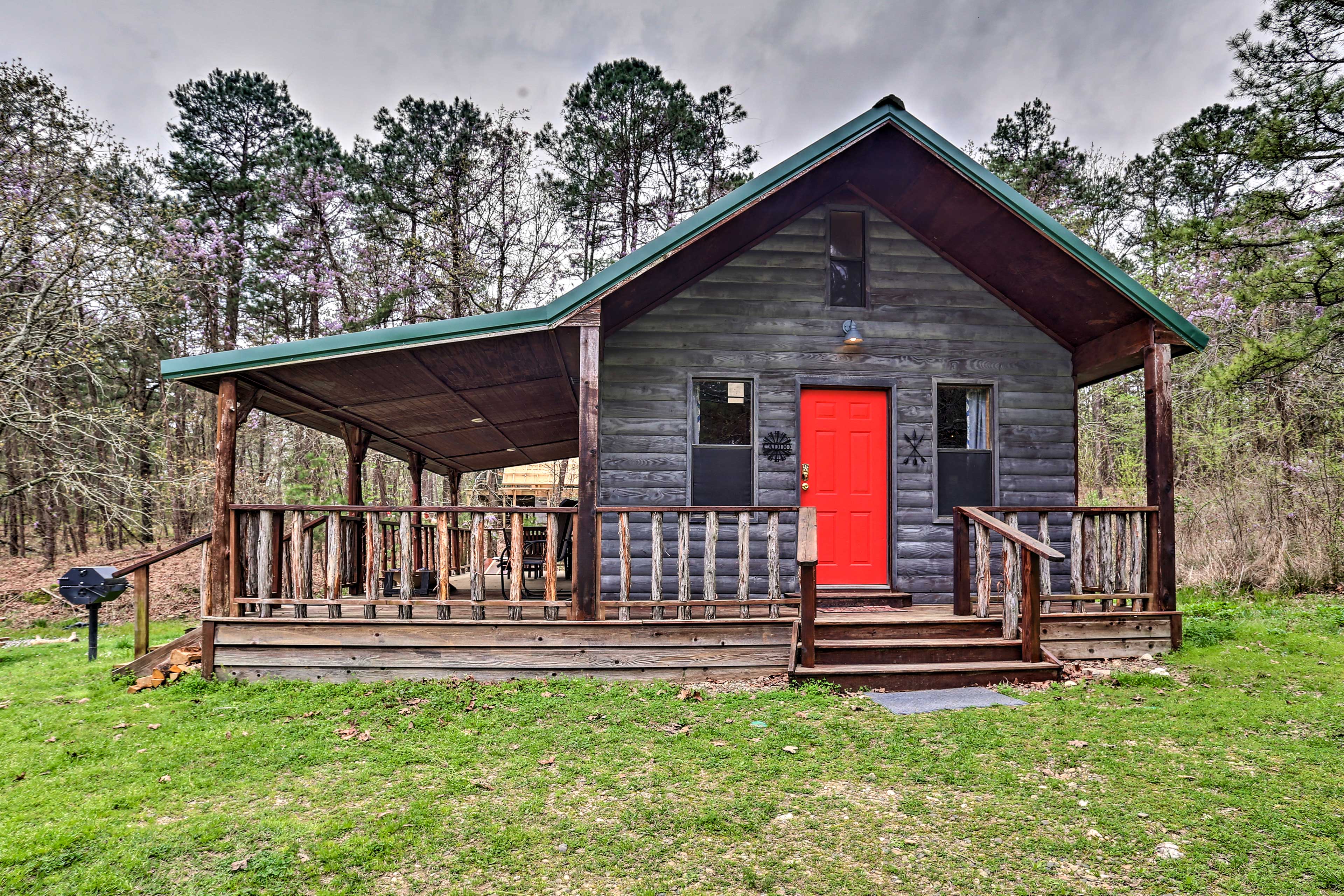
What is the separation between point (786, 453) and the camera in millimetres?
6762

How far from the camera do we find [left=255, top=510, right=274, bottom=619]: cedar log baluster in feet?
17.7

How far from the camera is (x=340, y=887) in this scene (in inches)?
100

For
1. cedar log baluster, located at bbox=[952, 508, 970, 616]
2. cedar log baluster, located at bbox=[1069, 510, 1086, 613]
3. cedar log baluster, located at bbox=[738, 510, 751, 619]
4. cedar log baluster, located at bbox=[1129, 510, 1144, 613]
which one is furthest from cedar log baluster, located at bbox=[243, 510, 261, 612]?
cedar log baluster, located at bbox=[1129, 510, 1144, 613]

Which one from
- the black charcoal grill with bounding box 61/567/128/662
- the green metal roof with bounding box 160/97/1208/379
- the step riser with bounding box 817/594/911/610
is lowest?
the step riser with bounding box 817/594/911/610

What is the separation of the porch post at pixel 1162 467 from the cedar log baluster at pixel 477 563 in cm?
553

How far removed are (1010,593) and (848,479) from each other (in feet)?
6.45

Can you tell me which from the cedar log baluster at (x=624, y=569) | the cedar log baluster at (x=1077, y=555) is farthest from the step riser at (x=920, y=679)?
the cedar log baluster at (x=624, y=569)

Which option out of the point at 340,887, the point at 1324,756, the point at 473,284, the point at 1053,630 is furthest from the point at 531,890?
the point at 473,284

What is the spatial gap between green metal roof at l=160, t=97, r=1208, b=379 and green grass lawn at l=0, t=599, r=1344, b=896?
8.42 ft

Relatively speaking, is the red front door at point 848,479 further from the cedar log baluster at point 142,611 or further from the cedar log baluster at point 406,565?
the cedar log baluster at point 142,611

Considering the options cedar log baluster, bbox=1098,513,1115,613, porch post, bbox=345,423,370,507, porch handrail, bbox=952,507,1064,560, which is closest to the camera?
porch handrail, bbox=952,507,1064,560

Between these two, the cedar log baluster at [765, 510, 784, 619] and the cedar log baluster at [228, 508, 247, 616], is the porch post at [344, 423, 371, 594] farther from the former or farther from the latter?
the cedar log baluster at [765, 510, 784, 619]

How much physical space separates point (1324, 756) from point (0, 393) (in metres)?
15.1

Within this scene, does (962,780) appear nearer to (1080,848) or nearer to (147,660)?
(1080,848)
